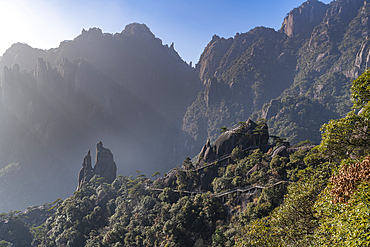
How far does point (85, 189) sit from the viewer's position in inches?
2554

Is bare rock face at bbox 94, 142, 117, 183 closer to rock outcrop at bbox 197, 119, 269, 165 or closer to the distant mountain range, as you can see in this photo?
rock outcrop at bbox 197, 119, 269, 165

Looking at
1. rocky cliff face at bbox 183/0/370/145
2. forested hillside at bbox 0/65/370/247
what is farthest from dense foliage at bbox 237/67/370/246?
rocky cliff face at bbox 183/0/370/145

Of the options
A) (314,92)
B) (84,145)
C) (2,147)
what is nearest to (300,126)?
(314,92)

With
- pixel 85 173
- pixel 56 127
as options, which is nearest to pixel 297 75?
pixel 85 173

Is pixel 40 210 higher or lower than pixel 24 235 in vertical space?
higher

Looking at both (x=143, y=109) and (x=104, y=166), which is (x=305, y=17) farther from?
(x=104, y=166)

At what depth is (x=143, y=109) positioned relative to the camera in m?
200

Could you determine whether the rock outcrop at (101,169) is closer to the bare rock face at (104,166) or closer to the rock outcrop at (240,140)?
the bare rock face at (104,166)

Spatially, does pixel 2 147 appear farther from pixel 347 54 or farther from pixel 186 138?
pixel 347 54

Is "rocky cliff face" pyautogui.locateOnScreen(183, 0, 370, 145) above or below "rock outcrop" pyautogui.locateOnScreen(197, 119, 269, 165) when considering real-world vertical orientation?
above

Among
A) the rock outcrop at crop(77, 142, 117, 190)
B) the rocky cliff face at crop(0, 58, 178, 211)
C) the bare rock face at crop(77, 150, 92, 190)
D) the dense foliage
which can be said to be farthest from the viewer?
the rocky cliff face at crop(0, 58, 178, 211)

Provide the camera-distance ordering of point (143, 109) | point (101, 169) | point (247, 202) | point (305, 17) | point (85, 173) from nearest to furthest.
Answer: point (247, 202)
point (85, 173)
point (101, 169)
point (305, 17)
point (143, 109)

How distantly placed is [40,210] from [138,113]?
400ft

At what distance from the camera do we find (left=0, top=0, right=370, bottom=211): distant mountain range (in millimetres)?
132125
